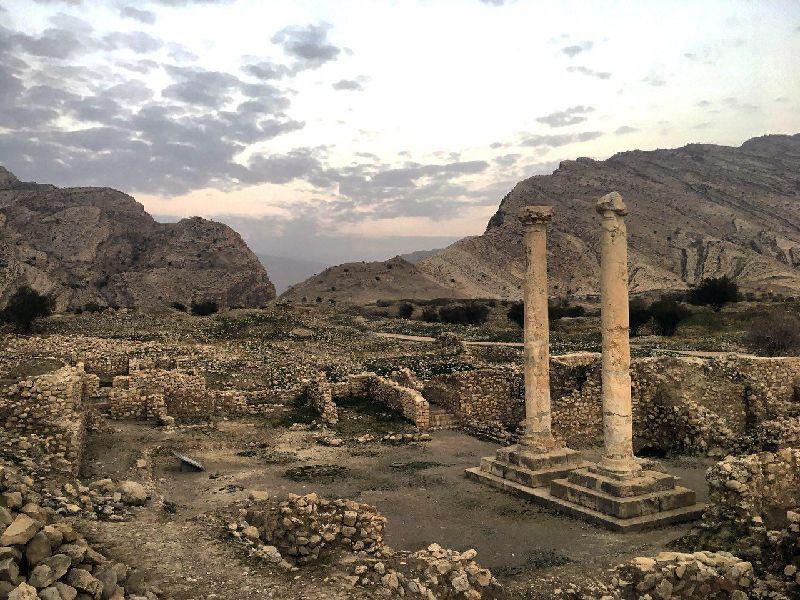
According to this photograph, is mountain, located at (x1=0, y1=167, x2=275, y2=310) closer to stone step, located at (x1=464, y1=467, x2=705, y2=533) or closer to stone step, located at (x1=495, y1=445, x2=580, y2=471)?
stone step, located at (x1=495, y1=445, x2=580, y2=471)

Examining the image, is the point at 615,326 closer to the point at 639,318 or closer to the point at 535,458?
the point at 535,458

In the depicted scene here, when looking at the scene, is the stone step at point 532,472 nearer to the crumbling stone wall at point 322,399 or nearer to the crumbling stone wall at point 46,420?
the crumbling stone wall at point 322,399

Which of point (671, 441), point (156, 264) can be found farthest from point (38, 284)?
point (671, 441)

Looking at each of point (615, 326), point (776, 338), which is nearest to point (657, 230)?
point (776, 338)

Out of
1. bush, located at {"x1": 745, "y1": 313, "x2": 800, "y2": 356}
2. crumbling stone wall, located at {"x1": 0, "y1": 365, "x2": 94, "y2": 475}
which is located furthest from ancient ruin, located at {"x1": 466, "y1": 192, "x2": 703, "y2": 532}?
bush, located at {"x1": 745, "y1": 313, "x2": 800, "y2": 356}

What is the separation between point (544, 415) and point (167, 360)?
629 inches

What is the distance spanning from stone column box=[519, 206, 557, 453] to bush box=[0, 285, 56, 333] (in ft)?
102

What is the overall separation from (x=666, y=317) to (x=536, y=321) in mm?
31715

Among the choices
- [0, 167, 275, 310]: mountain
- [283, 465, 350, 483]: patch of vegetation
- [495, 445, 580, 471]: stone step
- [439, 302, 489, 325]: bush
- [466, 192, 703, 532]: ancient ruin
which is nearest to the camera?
[466, 192, 703, 532]: ancient ruin

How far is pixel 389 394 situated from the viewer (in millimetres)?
21172

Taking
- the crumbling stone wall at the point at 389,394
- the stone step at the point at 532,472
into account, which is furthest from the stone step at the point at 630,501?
the crumbling stone wall at the point at 389,394

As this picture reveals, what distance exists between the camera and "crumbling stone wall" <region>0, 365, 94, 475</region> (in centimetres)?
1133

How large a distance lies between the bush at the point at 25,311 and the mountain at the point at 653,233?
5251 cm

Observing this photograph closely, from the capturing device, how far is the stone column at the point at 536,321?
14117mm
